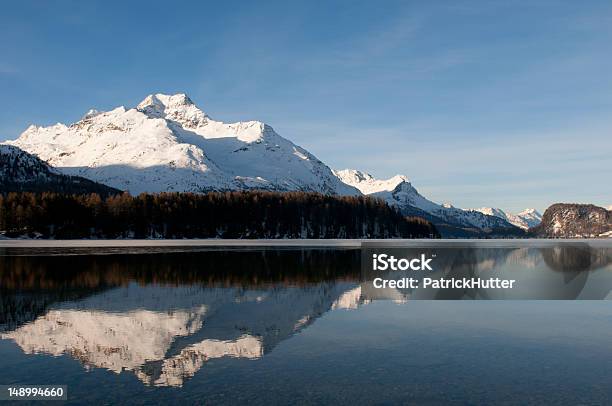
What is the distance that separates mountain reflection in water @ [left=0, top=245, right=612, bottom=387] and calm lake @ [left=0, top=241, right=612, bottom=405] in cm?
14

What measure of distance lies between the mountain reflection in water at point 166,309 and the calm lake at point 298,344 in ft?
0.46

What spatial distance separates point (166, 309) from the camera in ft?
125

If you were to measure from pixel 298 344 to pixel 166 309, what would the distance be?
13539 mm

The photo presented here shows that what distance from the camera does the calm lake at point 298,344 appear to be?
20.4 meters

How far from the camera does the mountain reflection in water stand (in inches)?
1022

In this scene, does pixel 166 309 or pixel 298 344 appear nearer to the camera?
pixel 298 344

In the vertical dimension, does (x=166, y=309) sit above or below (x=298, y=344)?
above

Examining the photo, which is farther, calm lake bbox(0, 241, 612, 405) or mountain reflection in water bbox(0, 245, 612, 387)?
mountain reflection in water bbox(0, 245, 612, 387)

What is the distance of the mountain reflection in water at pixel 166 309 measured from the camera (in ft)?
85.1

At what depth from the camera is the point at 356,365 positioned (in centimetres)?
2411

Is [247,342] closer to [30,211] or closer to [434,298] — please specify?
[434,298]

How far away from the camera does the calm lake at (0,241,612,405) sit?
20.4 meters

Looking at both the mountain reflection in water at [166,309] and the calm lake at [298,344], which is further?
the mountain reflection in water at [166,309]

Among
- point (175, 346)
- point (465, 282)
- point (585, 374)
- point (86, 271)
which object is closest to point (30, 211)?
point (86, 271)
